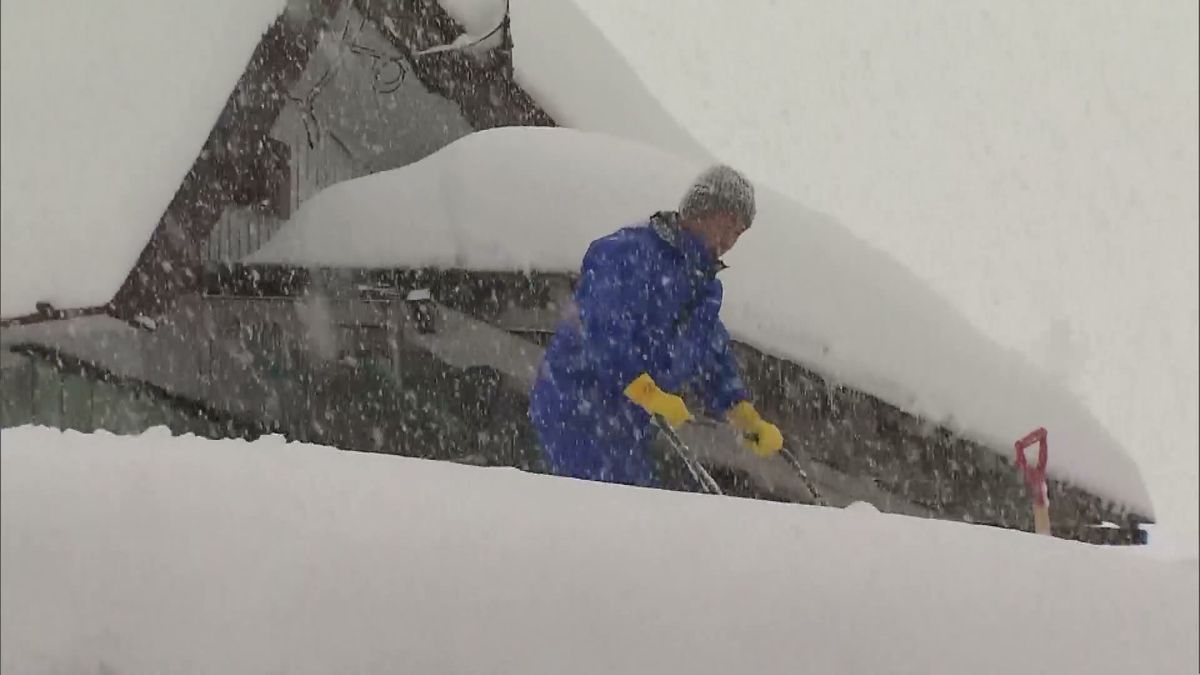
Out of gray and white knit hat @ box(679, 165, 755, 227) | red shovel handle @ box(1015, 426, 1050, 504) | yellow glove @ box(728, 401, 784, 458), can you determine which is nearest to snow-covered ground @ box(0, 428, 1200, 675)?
yellow glove @ box(728, 401, 784, 458)

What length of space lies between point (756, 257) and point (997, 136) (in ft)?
42.3

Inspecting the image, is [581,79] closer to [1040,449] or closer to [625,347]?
[1040,449]

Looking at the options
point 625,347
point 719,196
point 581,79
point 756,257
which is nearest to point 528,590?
point 625,347

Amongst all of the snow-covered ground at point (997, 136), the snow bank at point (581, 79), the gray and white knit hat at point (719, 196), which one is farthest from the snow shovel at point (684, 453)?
the snow-covered ground at point (997, 136)

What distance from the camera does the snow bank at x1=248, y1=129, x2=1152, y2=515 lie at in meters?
2.77

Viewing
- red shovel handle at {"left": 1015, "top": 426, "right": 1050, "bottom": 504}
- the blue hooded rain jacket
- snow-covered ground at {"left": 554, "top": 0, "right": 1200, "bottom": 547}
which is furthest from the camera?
snow-covered ground at {"left": 554, "top": 0, "right": 1200, "bottom": 547}

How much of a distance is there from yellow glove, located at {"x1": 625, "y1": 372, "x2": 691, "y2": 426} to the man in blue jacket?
0.08 m

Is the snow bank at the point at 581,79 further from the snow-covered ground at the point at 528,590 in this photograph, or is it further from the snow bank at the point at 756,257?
the snow-covered ground at the point at 528,590

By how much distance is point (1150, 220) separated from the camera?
11227 mm

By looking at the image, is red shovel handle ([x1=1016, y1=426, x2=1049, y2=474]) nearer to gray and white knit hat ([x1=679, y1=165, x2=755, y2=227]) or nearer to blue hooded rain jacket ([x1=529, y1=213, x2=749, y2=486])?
blue hooded rain jacket ([x1=529, y1=213, x2=749, y2=486])

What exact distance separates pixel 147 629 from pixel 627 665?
396mm

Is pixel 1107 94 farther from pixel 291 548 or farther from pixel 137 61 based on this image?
pixel 291 548

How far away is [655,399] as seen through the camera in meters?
1.53

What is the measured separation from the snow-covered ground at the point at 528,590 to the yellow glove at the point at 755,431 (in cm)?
83
